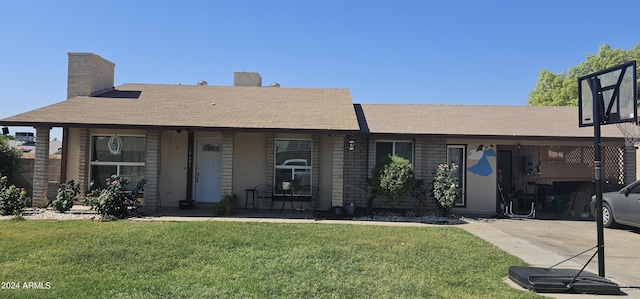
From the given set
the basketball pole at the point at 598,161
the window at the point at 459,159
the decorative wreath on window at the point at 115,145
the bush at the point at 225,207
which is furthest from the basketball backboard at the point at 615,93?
the decorative wreath on window at the point at 115,145

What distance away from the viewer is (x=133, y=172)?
12.2 m

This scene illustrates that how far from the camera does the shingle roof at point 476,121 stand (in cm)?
1240

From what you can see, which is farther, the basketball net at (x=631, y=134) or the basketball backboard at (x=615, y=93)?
the basketball net at (x=631, y=134)

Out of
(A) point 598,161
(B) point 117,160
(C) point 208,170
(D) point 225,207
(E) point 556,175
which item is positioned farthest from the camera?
(E) point 556,175

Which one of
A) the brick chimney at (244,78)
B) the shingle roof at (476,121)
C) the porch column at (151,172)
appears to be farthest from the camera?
the brick chimney at (244,78)

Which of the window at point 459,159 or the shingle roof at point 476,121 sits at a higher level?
the shingle roof at point 476,121

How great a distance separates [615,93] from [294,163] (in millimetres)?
8642

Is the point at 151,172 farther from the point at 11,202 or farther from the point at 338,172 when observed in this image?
the point at 338,172

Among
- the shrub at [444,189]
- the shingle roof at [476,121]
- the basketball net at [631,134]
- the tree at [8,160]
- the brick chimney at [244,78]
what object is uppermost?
the brick chimney at [244,78]

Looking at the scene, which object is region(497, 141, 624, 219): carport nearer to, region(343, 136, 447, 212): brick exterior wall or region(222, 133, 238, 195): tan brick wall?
region(343, 136, 447, 212): brick exterior wall

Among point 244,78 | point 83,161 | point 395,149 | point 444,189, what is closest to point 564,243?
point 444,189

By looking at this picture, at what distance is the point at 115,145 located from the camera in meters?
12.2

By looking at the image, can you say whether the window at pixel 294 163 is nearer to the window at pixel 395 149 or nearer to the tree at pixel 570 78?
the window at pixel 395 149

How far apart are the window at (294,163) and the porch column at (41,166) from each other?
6.87 m
